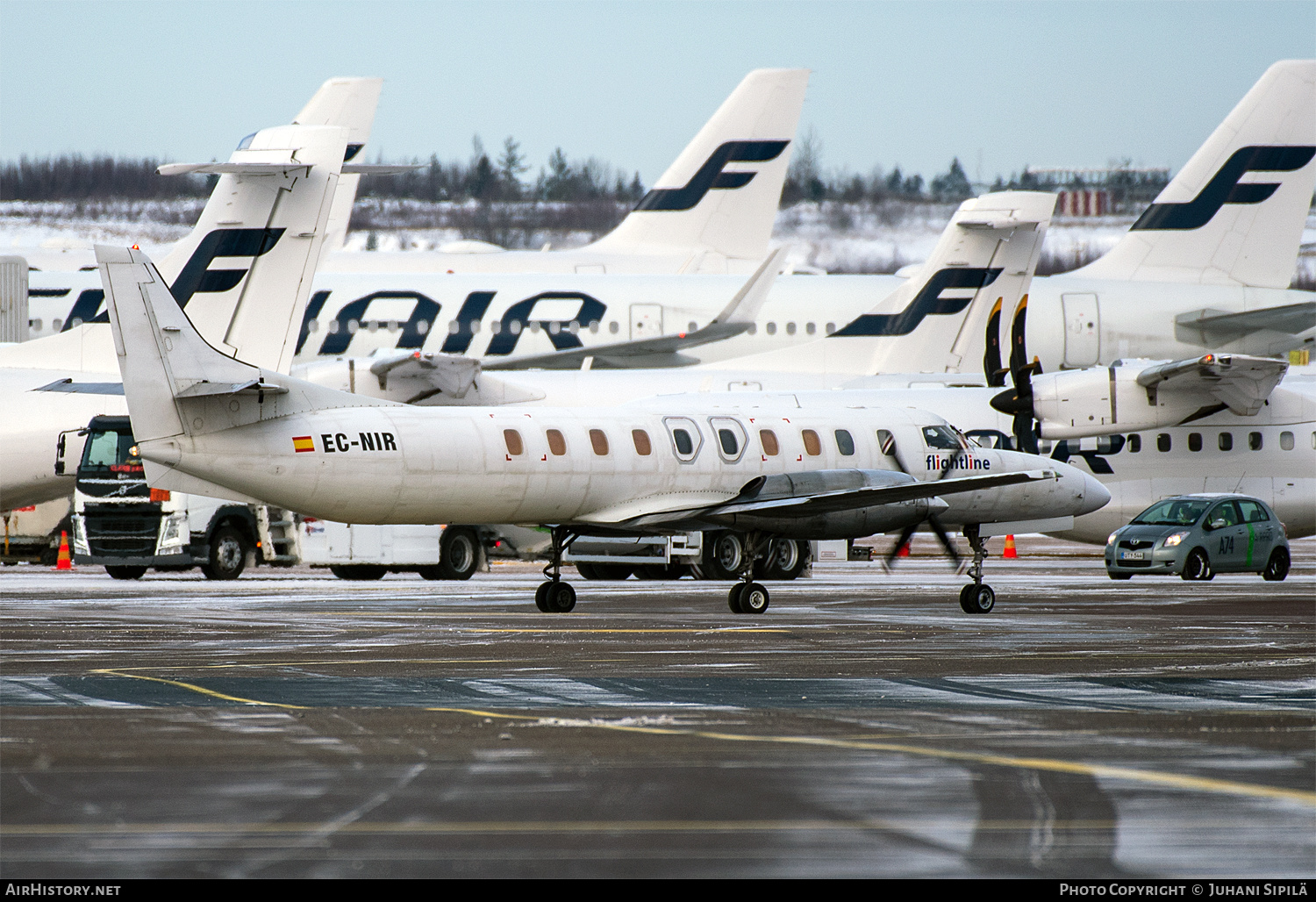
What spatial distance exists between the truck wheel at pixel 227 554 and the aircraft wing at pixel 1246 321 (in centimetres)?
2354

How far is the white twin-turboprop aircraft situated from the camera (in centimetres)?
2158

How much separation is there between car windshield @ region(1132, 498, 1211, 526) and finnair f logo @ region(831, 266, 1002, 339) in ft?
25.2

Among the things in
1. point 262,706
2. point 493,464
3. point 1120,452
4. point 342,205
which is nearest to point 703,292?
point 342,205

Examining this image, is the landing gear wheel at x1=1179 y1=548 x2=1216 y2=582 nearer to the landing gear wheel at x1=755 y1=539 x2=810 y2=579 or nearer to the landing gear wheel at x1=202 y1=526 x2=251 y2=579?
the landing gear wheel at x1=755 y1=539 x2=810 y2=579

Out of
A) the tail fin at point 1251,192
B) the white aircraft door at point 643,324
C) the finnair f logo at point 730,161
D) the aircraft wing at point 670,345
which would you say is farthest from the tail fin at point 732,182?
the tail fin at point 1251,192

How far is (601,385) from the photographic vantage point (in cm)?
3594

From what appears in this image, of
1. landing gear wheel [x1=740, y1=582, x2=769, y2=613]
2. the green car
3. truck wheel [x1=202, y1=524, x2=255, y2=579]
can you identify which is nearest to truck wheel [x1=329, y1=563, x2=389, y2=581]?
truck wheel [x1=202, y1=524, x2=255, y2=579]

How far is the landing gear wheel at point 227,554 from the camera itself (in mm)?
32688

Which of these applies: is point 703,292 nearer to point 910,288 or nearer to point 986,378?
point 910,288

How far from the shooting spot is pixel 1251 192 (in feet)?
141

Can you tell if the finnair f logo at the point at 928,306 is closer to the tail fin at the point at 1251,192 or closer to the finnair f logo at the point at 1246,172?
the tail fin at the point at 1251,192

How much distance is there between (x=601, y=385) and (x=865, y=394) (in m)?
6.10

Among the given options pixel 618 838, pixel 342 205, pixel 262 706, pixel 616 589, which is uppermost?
pixel 342 205

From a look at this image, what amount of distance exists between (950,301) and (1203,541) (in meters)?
9.63
